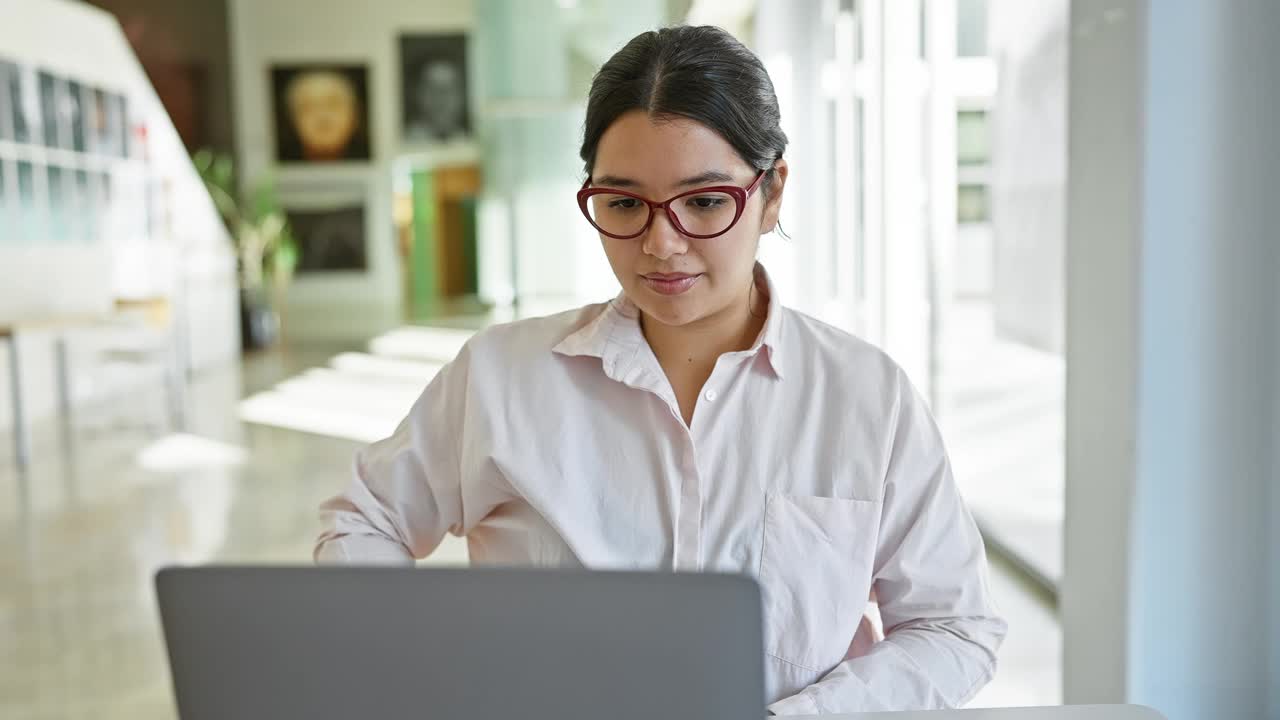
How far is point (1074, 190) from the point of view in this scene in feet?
6.42

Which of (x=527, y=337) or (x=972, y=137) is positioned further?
(x=972, y=137)

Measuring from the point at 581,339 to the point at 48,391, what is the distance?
8143 millimetres

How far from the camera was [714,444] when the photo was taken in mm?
1360

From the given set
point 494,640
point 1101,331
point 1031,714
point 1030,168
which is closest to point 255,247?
point 1030,168

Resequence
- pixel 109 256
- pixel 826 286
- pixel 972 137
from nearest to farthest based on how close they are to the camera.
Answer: pixel 972 137 < pixel 826 286 < pixel 109 256

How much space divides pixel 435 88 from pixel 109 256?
289 inches

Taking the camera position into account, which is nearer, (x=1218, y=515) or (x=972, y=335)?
(x=1218, y=515)

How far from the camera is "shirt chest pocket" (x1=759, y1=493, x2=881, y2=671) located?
131 centimetres

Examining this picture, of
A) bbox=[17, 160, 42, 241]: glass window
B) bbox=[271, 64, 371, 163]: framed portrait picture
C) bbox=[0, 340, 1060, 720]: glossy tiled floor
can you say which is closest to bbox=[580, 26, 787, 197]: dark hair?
bbox=[0, 340, 1060, 720]: glossy tiled floor

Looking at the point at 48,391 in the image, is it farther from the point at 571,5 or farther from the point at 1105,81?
the point at 1105,81

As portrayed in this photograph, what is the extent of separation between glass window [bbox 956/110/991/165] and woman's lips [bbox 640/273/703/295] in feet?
10.5

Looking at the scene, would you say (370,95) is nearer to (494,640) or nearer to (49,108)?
(49,108)

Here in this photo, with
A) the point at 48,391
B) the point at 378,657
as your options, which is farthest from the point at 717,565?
the point at 48,391

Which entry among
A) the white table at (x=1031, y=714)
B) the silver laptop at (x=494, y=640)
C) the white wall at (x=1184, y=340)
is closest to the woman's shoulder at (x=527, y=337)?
the white table at (x=1031, y=714)
